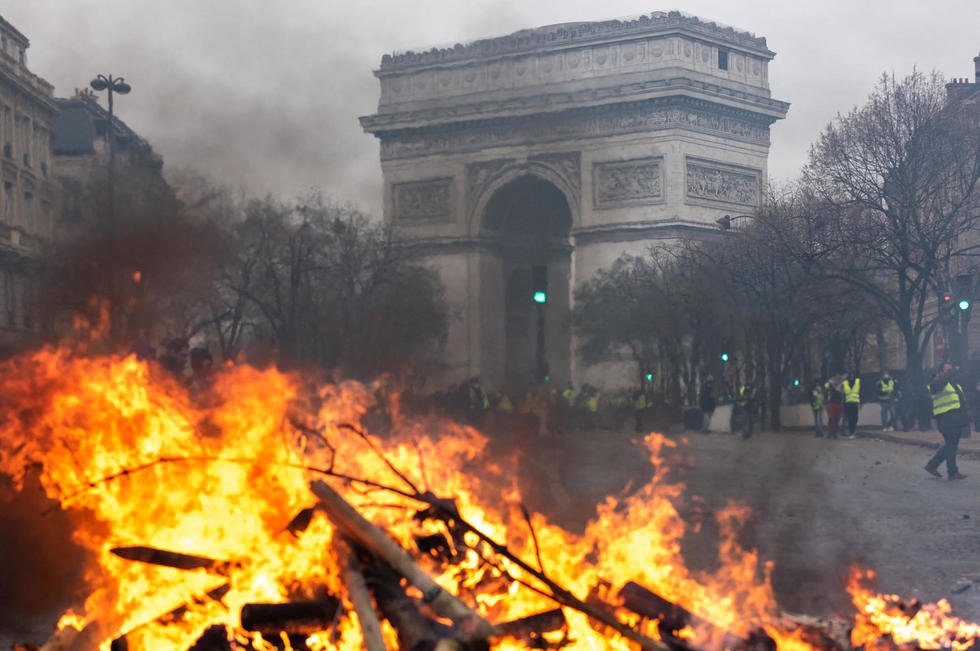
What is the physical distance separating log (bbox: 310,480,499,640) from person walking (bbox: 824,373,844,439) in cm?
2257

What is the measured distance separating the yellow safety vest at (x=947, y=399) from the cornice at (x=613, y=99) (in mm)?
13311

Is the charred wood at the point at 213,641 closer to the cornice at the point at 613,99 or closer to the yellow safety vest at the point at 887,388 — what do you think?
the cornice at the point at 613,99

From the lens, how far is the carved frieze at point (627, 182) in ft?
163

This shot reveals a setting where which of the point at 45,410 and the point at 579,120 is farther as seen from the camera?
the point at 579,120

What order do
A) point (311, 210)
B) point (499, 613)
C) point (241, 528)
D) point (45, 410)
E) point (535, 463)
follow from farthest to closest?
point (311, 210), point (535, 463), point (45, 410), point (241, 528), point (499, 613)

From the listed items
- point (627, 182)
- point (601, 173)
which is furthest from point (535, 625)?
point (601, 173)

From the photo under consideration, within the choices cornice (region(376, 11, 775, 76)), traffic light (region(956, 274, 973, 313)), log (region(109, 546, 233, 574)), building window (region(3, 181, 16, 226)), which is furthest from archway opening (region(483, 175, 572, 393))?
log (region(109, 546, 233, 574))

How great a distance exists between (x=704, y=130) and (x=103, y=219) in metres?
37.5

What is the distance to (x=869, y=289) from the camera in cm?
3067

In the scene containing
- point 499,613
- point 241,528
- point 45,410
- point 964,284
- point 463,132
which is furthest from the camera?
point 463,132

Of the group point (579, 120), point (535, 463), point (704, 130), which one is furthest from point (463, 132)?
point (535, 463)

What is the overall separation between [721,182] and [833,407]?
2317 centimetres

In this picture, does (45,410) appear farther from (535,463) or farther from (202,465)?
(535,463)

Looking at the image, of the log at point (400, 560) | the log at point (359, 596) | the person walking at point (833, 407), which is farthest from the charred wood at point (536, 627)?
the person walking at point (833, 407)
